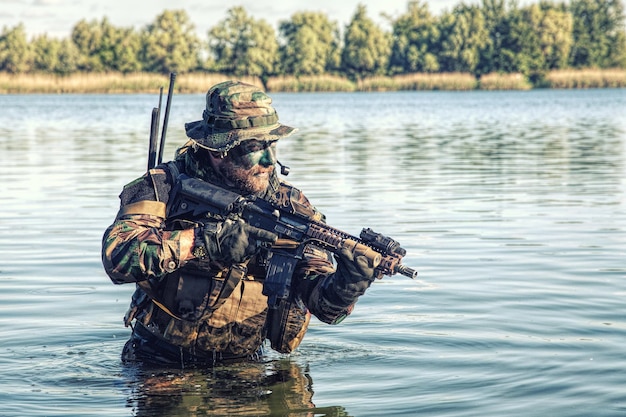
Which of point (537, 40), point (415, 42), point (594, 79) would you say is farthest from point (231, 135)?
point (415, 42)

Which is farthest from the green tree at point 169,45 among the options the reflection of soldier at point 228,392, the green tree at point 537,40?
the reflection of soldier at point 228,392

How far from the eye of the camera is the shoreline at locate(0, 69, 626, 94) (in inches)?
3292

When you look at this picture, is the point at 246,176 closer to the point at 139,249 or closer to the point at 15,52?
the point at 139,249

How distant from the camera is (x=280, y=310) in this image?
23.6 feet

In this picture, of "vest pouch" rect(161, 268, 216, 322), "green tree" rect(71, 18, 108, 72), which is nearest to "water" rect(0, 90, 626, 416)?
"vest pouch" rect(161, 268, 216, 322)

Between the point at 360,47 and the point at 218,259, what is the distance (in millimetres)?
130516

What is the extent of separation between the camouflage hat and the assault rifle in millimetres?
298

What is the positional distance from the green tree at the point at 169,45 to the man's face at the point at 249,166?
392 feet

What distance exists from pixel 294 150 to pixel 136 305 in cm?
2127

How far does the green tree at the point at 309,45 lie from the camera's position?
434 feet

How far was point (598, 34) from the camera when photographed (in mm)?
130750

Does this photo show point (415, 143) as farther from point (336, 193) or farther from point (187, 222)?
point (187, 222)

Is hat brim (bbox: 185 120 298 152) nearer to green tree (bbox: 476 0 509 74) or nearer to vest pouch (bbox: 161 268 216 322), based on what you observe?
vest pouch (bbox: 161 268 216 322)

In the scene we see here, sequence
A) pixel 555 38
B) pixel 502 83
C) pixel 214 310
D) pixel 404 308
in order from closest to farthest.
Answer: pixel 214 310
pixel 404 308
pixel 502 83
pixel 555 38
